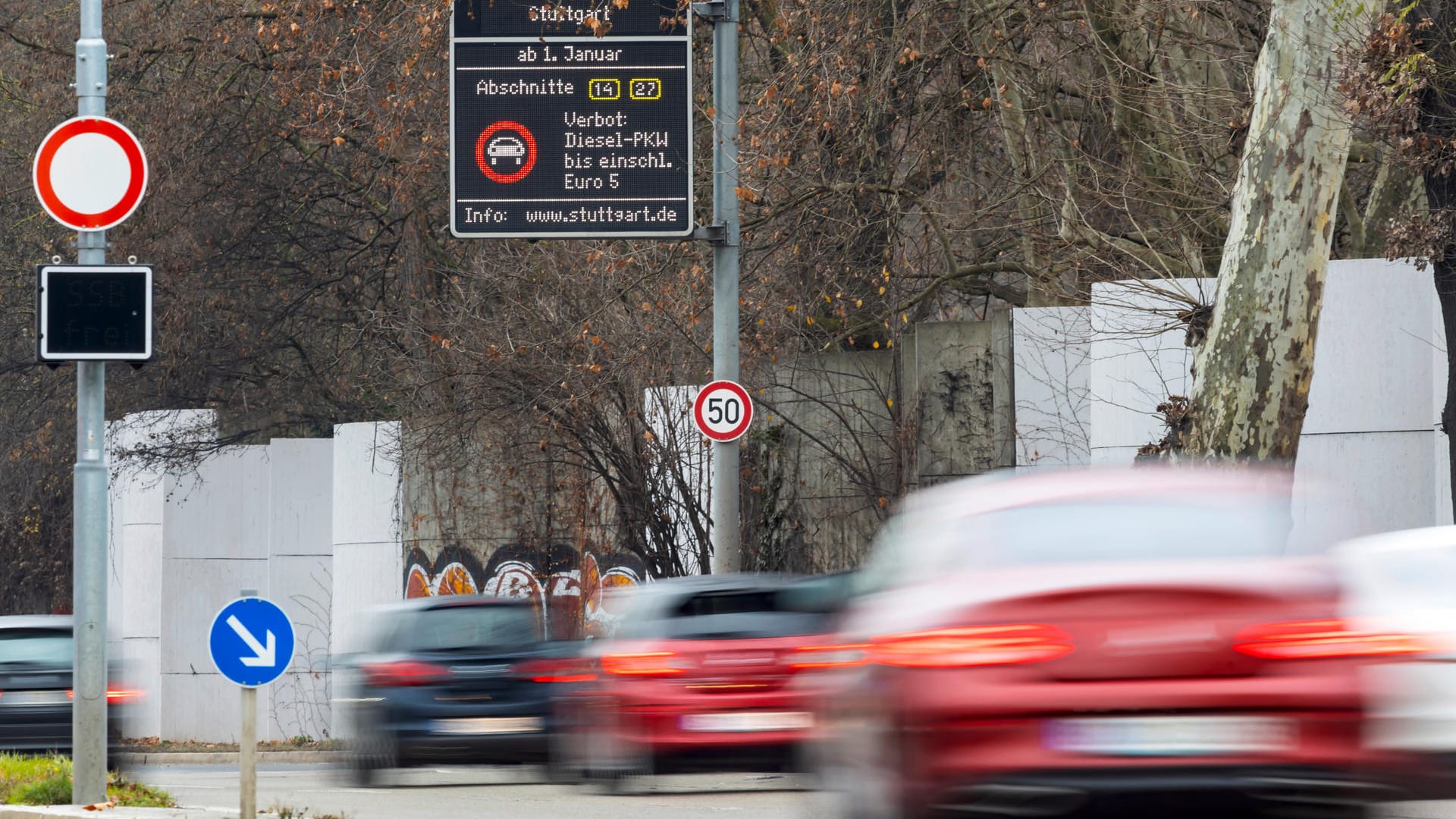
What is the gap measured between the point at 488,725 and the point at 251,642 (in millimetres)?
4133

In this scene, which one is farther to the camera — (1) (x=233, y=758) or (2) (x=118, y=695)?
(1) (x=233, y=758)

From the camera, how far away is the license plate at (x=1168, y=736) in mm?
6816

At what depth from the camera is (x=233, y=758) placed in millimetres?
26609

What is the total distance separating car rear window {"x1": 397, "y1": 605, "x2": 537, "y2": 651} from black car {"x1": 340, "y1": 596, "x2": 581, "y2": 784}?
0.01m

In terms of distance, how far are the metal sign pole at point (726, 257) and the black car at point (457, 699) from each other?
4264mm

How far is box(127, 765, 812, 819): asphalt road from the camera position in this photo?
12814 millimetres

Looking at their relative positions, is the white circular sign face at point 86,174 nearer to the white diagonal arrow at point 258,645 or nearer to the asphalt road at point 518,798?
the white diagonal arrow at point 258,645

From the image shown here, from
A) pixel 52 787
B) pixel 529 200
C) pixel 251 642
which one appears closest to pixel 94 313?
pixel 251 642

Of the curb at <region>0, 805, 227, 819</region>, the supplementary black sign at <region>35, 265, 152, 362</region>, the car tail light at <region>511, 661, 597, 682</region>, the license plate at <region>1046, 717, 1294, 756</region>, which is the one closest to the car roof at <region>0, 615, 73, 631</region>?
the car tail light at <region>511, 661, 597, 682</region>

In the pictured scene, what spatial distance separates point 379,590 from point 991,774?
23.1 meters

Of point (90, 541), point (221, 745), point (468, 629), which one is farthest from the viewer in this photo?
point (221, 745)

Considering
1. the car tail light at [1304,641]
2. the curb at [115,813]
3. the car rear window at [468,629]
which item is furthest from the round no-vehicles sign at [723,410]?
the car tail light at [1304,641]

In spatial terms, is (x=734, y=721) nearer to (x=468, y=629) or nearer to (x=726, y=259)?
(x=468, y=629)

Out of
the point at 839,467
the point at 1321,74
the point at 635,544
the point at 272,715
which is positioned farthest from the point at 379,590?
the point at 1321,74
